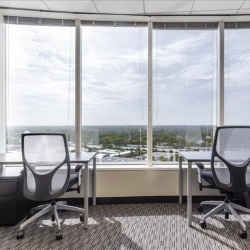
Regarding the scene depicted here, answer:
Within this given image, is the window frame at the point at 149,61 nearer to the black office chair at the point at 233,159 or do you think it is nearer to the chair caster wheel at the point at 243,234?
the black office chair at the point at 233,159

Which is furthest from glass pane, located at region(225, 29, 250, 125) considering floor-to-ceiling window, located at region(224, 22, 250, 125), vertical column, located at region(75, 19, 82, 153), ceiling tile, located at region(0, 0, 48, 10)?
ceiling tile, located at region(0, 0, 48, 10)

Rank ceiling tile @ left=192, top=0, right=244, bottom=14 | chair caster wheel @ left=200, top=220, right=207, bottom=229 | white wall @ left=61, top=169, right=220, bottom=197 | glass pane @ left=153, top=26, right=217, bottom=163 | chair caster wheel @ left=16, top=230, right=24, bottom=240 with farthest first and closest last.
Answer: glass pane @ left=153, top=26, right=217, bottom=163
white wall @ left=61, top=169, right=220, bottom=197
ceiling tile @ left=192, top=0, right=244, bottom=14
chair caster wheel @ left=200, top=220, right=207, bottom=229
chair caster wheel @ left=16, top=230, right=24, bottom=240

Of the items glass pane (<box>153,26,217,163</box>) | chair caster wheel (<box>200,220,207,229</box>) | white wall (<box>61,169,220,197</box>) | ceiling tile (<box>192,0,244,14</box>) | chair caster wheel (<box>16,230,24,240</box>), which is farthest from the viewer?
glass pane (<box>153,26,217,163</box>)

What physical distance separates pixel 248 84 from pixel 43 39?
126 inches

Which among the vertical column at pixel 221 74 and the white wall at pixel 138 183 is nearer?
the white wall at pixel 138 183

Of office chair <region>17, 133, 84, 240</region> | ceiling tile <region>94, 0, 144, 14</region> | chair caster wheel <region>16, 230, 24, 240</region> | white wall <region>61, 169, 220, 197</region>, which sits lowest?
chair caster wheel <region>16, 230, 24, 240</region>

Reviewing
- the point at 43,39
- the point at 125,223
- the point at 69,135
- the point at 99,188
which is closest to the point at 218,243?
the point at 125,223

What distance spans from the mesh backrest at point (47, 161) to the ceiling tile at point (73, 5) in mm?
1827

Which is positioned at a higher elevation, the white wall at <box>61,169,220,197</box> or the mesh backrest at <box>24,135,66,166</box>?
the mesh backrest at <box>24,135,66,166</box>

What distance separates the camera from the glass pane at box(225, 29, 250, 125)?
2939 mm

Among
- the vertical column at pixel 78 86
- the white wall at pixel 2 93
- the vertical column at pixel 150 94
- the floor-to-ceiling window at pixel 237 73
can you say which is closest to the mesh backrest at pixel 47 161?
the vertical column at pixel 78 86

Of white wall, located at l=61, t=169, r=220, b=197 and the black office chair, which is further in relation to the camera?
white wall, located at l=61, t=169, r=220, b=197

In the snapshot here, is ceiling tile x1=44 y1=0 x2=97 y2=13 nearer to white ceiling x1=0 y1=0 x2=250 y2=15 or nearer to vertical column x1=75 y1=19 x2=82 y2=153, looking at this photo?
white ceiling x1=0 y1=0 x2=250 y2=15

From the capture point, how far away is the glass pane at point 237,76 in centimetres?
294
